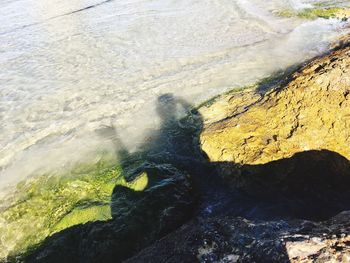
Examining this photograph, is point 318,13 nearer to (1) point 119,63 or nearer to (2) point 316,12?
(2) point 316,12

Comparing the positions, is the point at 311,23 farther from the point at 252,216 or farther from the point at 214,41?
the point at 252,216

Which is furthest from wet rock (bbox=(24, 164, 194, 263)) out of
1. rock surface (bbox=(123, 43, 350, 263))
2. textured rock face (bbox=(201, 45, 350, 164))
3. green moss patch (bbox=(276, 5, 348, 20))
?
green moss patch (bbox=(276, 5, 348, 20))

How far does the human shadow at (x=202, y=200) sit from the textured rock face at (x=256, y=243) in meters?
1.24

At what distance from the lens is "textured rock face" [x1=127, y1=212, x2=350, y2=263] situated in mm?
3488

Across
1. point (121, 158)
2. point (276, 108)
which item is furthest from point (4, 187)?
point (276, 108)

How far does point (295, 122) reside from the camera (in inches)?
251

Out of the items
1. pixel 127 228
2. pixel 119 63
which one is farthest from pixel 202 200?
pixel 119 63

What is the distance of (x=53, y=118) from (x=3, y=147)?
5.18 feet

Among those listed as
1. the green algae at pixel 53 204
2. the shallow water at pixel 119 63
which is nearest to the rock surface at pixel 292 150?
the green algae at pixel 53 204

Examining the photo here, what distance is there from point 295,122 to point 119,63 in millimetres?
8373

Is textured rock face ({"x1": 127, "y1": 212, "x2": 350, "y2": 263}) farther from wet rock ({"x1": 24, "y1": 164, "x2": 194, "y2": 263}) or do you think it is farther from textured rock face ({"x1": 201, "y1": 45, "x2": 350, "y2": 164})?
textured rock face ({"x1": 201, "y1": 45, "x2": 350, "y2": 164})

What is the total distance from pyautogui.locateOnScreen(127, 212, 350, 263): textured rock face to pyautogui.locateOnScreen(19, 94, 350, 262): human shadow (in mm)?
1245

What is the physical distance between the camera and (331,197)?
5902 millimetres

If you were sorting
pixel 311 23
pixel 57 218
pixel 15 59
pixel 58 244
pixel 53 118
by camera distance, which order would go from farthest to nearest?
pixel 311 23
pixel 15 59
pixel 53 118
pixel 57 218
pixel 58 244
